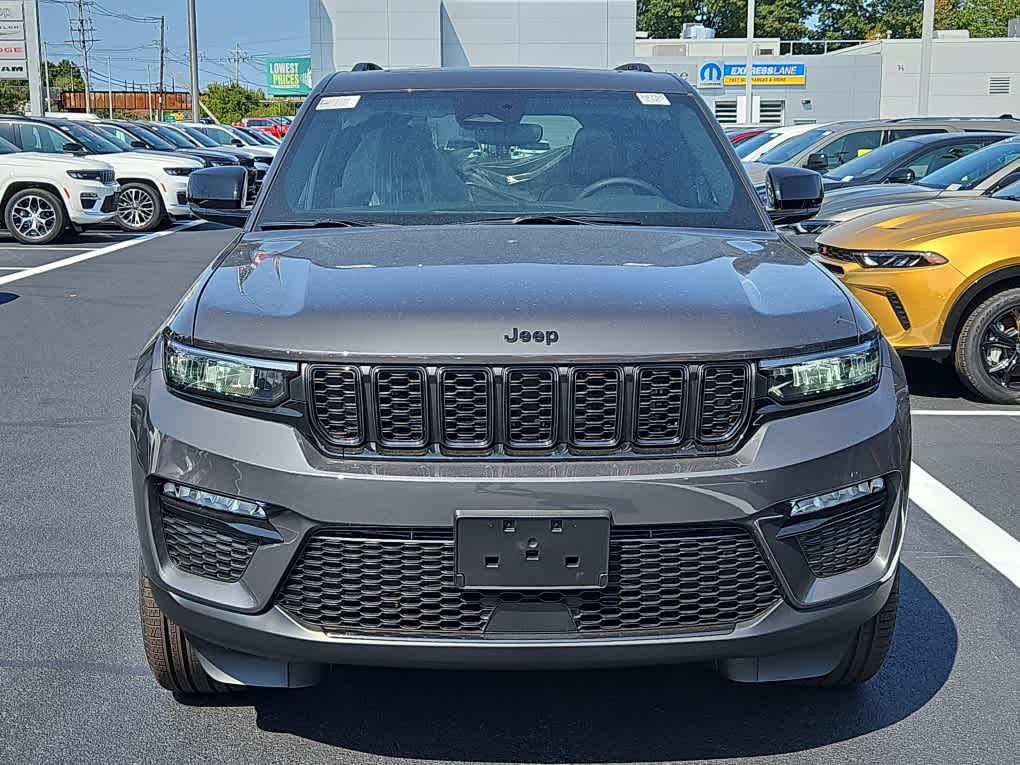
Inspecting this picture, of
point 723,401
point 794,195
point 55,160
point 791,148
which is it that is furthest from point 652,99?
point 55,160

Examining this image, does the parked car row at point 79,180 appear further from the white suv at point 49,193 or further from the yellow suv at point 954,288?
the yellow suv at point 954,288

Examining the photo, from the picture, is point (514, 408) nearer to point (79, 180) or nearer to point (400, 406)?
point (400, 406)

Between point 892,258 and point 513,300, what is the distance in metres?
4.94

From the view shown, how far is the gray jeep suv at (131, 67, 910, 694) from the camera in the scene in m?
2.84

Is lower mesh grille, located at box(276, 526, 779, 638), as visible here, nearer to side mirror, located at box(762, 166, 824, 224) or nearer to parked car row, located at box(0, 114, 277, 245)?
side mirror, located at box(762, 166, 824, 224)

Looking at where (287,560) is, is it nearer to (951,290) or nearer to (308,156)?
(308,156)

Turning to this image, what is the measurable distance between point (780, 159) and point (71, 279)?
923 cm

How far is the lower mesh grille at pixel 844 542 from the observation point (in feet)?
9.80

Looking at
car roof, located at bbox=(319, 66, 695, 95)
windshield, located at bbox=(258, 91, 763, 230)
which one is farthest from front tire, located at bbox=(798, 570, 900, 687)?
car roof, located at bbox=(319, 66, 695, 95)

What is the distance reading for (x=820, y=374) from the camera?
3025 mm

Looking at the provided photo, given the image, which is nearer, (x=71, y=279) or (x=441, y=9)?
(x=71, y=279)

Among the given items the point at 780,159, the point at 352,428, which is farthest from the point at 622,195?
the point at 780,159

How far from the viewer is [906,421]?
3.18 m

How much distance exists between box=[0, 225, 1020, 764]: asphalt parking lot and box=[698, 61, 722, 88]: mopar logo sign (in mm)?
55566
